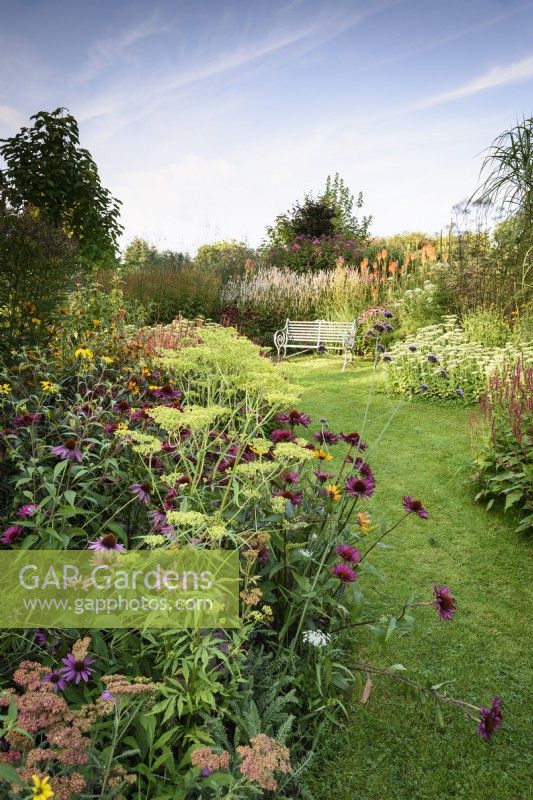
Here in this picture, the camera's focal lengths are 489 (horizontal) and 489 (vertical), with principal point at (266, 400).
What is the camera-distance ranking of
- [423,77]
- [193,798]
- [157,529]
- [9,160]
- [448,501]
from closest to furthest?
[193,798], [157,529], [448,501], [9,160], [423,77]

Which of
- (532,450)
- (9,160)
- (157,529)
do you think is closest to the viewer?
(157,529)

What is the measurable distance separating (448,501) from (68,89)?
6241 mm

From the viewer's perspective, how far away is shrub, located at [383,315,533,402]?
19.5 feet

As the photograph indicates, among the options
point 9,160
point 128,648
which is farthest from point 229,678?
point 9,160

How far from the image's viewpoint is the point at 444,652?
2.23 m

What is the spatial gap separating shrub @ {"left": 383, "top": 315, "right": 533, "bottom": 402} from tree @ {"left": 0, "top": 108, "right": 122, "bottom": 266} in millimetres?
4017

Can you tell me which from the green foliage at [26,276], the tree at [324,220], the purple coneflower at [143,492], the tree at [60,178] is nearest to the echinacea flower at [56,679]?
the purple coneflower at [143,492]

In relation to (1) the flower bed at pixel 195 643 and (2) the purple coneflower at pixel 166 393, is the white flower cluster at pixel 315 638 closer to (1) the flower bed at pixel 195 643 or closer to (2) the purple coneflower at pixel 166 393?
(1) the flower bed at pixel 195 643

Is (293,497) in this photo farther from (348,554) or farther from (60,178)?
(60,178)

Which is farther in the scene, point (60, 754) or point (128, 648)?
point (128, 648)

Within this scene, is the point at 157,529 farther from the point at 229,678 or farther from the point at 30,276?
the point at 30,276

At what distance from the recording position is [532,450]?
10.7 ft

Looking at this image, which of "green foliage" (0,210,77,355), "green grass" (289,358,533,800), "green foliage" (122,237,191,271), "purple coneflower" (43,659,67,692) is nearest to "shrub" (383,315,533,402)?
"green grass" (289,358,533,800)

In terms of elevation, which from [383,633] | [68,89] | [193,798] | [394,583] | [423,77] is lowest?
[394,583]
